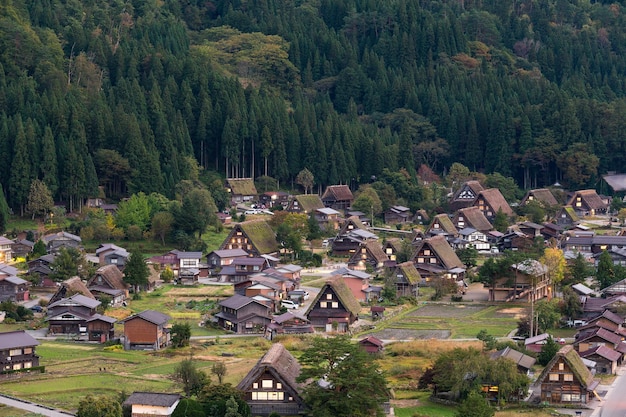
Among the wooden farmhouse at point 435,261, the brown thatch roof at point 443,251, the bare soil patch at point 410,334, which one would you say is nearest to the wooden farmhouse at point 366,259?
the wooden farmhouse at point 435,261

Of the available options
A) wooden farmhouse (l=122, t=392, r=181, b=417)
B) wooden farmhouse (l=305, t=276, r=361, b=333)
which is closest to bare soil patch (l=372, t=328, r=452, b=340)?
wooden farmhouse (l=305, t=276, r=361, b=333)

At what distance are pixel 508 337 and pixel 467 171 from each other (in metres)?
42.4

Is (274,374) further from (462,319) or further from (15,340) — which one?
(462,319)

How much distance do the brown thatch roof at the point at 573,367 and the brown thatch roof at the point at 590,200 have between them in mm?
44792

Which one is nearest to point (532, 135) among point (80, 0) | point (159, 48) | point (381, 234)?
point (381, 234)

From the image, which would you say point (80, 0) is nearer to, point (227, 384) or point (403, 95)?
point (403, 95)

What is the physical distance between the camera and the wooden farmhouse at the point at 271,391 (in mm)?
40469

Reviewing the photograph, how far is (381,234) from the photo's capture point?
79.3m

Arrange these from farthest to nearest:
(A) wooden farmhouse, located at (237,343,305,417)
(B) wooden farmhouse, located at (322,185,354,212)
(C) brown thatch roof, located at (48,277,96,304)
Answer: (B) wooden farmhouse, located at (322,185,354,212), (C) brown thatch roof, located at (48,277,96,304), (A) wooden farmhouse, located at (237,343,305,417)

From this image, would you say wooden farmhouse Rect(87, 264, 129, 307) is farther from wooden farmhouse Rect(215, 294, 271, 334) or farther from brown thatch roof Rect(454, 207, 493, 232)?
brown thatch roof Rect(454, 207, 493, 232)

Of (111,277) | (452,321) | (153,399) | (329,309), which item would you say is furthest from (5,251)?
(153,399)

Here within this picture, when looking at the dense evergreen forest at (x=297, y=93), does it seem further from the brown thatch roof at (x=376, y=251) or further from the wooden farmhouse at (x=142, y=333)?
the wooden farmhouse at (x=142, y=333)

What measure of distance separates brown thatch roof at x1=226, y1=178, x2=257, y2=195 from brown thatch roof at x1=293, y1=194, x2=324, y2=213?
5.27 metres

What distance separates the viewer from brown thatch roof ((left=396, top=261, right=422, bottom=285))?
62438mm
